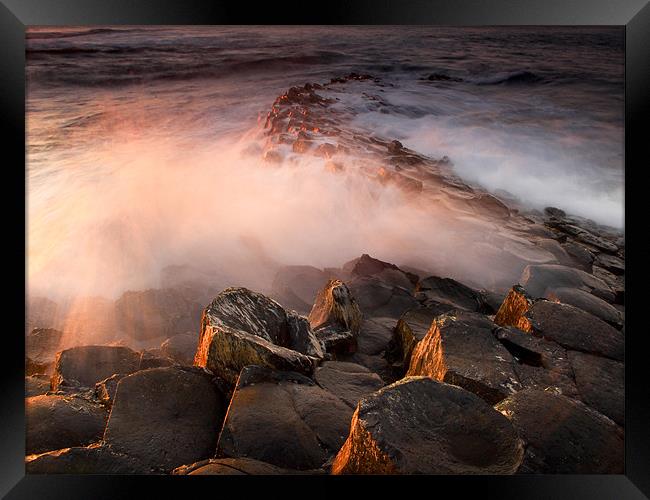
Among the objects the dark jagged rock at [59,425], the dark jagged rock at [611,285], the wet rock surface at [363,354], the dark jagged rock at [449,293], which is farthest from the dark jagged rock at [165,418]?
the dark jagged rock at [611,285]

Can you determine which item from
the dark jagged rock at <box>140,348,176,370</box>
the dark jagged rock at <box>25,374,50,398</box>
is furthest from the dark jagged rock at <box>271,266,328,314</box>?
the dark jagged rock at <box>25,374,50,398</box>

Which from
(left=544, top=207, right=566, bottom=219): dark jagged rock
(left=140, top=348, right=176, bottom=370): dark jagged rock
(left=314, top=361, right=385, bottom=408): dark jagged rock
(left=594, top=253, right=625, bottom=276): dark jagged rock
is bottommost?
(left=140, top=348, right=176, bottom=370): dark jagged rock

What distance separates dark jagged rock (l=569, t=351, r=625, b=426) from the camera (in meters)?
2.52

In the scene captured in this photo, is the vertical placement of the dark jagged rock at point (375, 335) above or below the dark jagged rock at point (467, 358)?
Answer: below

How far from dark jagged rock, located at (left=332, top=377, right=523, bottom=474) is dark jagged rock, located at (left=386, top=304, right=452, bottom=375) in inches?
31.9

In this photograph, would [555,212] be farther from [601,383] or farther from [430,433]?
[430,433]

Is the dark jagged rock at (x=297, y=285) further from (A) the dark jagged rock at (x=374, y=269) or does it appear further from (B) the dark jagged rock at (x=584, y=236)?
(B) the dark jagged rock at (x=584, y=236)

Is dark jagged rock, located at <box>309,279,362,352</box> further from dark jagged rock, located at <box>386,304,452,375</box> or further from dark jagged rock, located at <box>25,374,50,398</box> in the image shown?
dark jagged rock, located at <box>25,374,50,398</box>

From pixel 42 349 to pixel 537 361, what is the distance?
274 centimetres

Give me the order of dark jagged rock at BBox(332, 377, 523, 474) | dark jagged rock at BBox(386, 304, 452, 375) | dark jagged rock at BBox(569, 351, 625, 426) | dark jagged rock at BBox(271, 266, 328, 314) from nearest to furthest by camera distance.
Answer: dark jagged rock at BBox(332, 377, 523, 474), dark jagged rock at BBox(569, 351, 625, 426), dark jagged rock at BBox(386, 304, 452, 375), dark jagged rock at BBox(271, 266, 328, 314)

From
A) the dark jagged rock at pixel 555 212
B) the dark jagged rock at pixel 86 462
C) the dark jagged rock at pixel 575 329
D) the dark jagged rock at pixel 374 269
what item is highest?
the dark jagged rock at pixel 555 212

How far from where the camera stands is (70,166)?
294cm

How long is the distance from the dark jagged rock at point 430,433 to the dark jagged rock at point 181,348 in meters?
1.44

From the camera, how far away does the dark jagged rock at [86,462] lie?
2.32 metres
